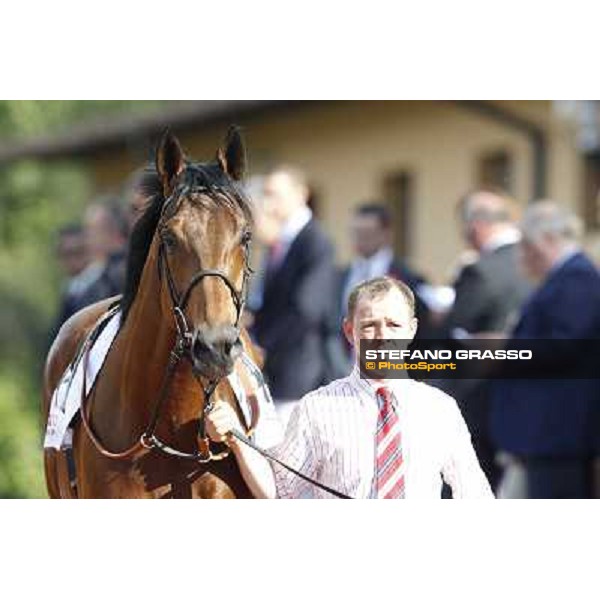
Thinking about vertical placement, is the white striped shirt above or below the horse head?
below

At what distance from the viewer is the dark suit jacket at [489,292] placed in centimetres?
618

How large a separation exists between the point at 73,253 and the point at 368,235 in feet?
4.31

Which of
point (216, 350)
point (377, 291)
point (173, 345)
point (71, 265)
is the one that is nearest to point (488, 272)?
point (71, 265)

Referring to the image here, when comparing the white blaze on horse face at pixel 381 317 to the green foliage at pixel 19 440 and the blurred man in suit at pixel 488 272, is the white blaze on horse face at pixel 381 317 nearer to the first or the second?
the blurred man in suit at pixel 488 272

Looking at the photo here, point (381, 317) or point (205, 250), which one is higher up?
point (205, 250)

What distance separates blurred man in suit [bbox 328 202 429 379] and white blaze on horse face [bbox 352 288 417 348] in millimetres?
174

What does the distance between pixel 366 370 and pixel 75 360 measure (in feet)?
3.16

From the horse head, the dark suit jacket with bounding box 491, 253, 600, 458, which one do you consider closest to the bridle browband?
the horse head

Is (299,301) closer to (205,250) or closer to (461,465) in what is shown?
(461,465)

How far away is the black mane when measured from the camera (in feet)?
15.7

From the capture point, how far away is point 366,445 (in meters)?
5.07

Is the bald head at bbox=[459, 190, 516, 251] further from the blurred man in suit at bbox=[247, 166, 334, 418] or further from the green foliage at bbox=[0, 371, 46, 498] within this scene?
the green foliage at bbox=[0, 371, 46, 498]
